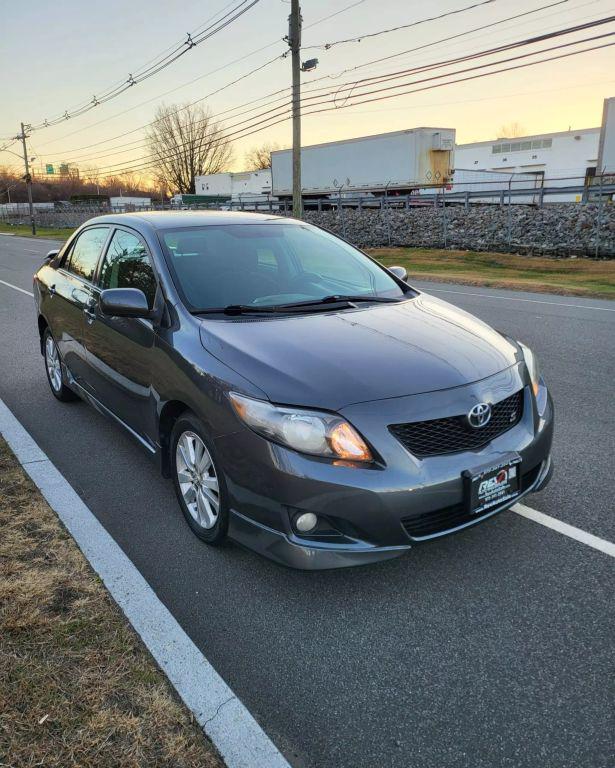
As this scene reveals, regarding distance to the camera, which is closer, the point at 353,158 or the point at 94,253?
the point at 94,253

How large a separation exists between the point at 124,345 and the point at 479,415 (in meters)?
2.28

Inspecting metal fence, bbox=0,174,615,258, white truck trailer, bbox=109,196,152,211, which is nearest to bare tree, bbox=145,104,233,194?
white truck trailer, bbox=109,196,152,211

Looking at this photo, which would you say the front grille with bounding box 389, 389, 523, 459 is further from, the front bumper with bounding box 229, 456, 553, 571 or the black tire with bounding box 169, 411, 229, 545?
the black tire with bounding box 169, 411, 229, 545

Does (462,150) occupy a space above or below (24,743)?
above

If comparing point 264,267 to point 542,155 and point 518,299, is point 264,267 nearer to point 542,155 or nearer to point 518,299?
point 518,299

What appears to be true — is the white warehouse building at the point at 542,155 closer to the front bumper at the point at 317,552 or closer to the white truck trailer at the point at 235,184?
the white truck trailer at the point at 235,184

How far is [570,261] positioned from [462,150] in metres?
39.5

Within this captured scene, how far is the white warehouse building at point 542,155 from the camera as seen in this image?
47.8 metres

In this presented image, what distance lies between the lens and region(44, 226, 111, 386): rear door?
4684mm

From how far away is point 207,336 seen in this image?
3.15 m

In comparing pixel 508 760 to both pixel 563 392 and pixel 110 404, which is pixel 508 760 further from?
pixel 563 392

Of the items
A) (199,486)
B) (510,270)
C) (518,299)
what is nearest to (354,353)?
(199,486)

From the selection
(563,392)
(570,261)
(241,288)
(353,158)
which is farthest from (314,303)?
(353,158)

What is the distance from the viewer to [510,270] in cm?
1830
